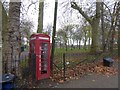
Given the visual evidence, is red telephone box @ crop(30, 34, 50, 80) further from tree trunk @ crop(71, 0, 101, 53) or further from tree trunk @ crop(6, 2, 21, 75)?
tree trunk @ crop(71, 0, 101, 53)

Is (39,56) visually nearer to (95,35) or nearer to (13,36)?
(13,36)

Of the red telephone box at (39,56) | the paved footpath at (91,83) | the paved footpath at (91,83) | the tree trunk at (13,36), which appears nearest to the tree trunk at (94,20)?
the paved footpath at (91,83)

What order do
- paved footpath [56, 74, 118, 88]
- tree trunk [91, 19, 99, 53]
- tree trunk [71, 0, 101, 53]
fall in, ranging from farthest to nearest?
1. tree trunk [91, 19, 99, 53]
2. tree trunk [71, 0, 101, 53]
3. paved footpath [56, 74, 118, 88]

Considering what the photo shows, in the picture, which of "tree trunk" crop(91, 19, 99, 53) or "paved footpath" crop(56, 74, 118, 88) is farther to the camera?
"tree trunk" crop(91, 19, 99, 53)

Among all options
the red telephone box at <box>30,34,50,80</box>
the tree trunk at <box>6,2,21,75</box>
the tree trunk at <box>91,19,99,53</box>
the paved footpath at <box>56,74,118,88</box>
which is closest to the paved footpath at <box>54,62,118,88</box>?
the paved footpath at <box>56,74,118,88</box>

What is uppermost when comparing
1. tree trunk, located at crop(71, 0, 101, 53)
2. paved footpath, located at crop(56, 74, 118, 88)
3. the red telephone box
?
tree trunk, located at crop(71, 0, 101, 53)

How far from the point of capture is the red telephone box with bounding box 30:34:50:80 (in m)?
8.65

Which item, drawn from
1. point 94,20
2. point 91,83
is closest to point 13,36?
point 91,83

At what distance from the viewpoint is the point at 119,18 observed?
21.9 metres

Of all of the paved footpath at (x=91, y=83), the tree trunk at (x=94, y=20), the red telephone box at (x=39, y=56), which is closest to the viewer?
the paved footpath at (x=91, y=83)

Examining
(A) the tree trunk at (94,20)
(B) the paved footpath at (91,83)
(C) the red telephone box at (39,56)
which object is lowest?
(B) the paved footpath at (91,83)

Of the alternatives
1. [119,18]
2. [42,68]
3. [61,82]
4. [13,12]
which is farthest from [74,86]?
[119,18]

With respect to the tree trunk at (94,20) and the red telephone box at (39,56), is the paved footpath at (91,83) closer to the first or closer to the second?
the red telephone box at (39,56)

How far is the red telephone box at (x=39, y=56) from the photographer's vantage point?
8.65 m
